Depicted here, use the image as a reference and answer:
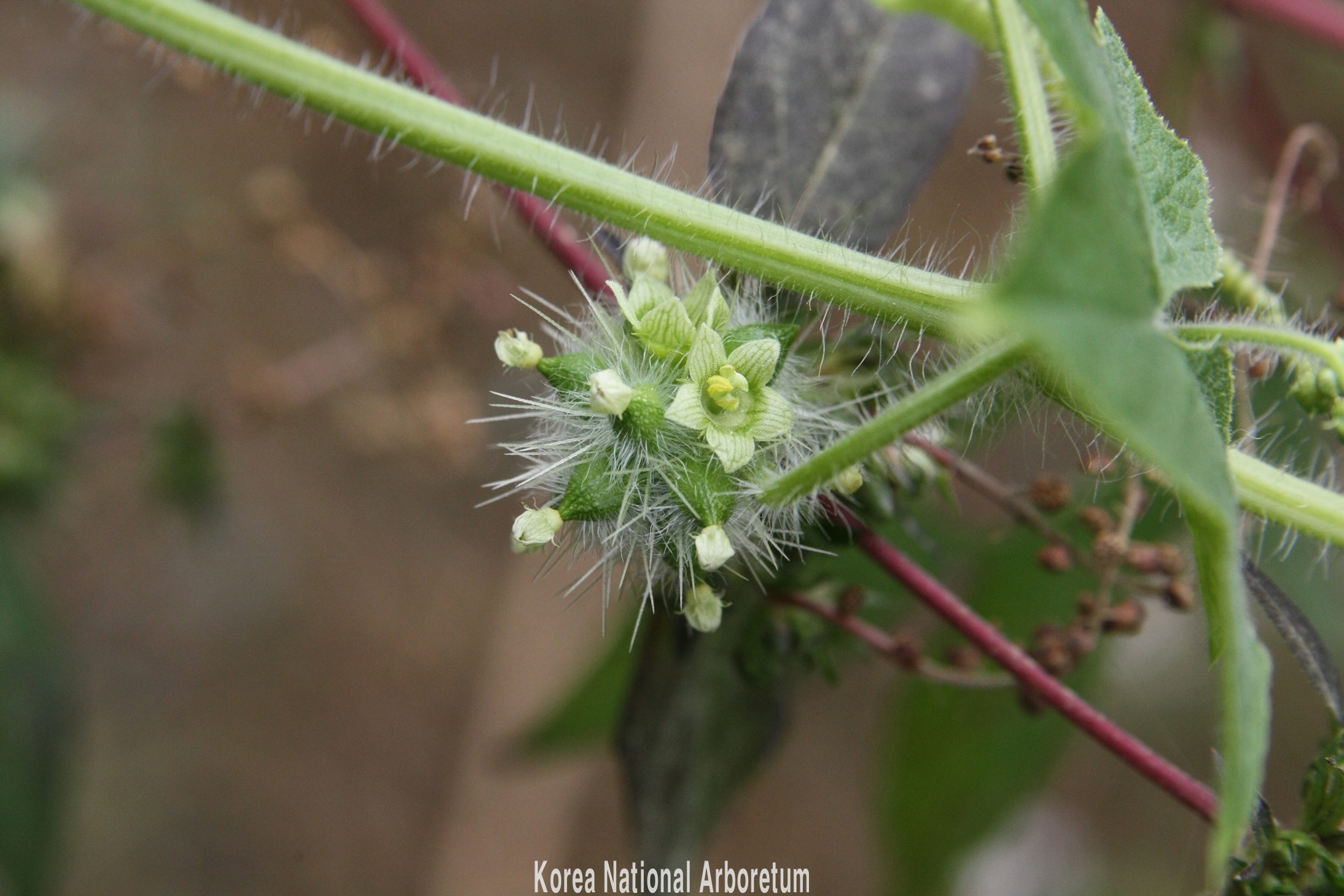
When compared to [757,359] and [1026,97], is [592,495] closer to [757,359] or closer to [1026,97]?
[757,359]

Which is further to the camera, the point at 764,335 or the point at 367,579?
the point at 367,579

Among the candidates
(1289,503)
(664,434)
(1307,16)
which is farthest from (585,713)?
(1307,16)

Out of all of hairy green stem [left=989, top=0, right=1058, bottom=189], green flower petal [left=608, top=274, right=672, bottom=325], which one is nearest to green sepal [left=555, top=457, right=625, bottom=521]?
green flower petal [left=608, top=274, right=672, bottom=325]

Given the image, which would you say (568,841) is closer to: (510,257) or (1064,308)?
(510,257)

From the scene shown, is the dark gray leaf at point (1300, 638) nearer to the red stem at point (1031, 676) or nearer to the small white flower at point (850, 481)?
the red stem at point (1031, 676)

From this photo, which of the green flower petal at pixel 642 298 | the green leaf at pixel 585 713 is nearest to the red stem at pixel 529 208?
the green flower petal at pixel 642 298

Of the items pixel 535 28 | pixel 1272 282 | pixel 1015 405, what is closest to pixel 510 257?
pixel 535 28

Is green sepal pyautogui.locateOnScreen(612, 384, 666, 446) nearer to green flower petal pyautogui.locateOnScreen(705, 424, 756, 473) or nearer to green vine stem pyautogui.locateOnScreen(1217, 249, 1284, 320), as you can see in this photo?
green flower petal pyautogui.locateOnScreen(705, 424, 756, 473)

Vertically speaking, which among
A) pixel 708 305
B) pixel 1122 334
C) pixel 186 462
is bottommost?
pixel 1122 334
